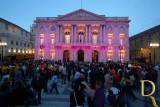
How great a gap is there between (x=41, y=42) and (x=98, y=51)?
18994 millimetres

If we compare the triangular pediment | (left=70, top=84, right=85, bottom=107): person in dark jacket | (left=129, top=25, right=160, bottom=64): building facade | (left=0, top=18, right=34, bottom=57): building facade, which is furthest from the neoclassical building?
(left=70, top=84, right=85, bottom=107): person in dark jacket

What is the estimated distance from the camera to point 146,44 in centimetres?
3400

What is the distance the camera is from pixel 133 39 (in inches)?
1699

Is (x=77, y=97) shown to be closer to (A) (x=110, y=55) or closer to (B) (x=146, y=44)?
(A) (x=110, y=55)

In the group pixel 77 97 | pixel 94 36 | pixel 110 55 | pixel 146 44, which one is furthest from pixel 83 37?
pixel 77 97

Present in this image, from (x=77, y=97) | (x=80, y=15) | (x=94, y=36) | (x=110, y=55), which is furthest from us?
(x=110, y=55)

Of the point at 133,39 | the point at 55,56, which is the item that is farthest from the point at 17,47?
the point at 133,39

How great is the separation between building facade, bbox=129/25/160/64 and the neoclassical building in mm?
6748

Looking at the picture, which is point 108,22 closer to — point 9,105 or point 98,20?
point 98,20

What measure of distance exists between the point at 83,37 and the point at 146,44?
21.1 meters

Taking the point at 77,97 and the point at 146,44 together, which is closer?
the point at 77,97

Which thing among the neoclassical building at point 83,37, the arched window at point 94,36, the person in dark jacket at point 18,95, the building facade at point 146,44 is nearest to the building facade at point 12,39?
the neoclassical building at point 83,37

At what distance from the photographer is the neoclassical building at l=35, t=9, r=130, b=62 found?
3173 cm

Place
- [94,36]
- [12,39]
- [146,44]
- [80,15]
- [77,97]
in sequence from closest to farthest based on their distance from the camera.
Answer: [77,97] < [80,15] < [94,36] < [146,44] < [12,39]
